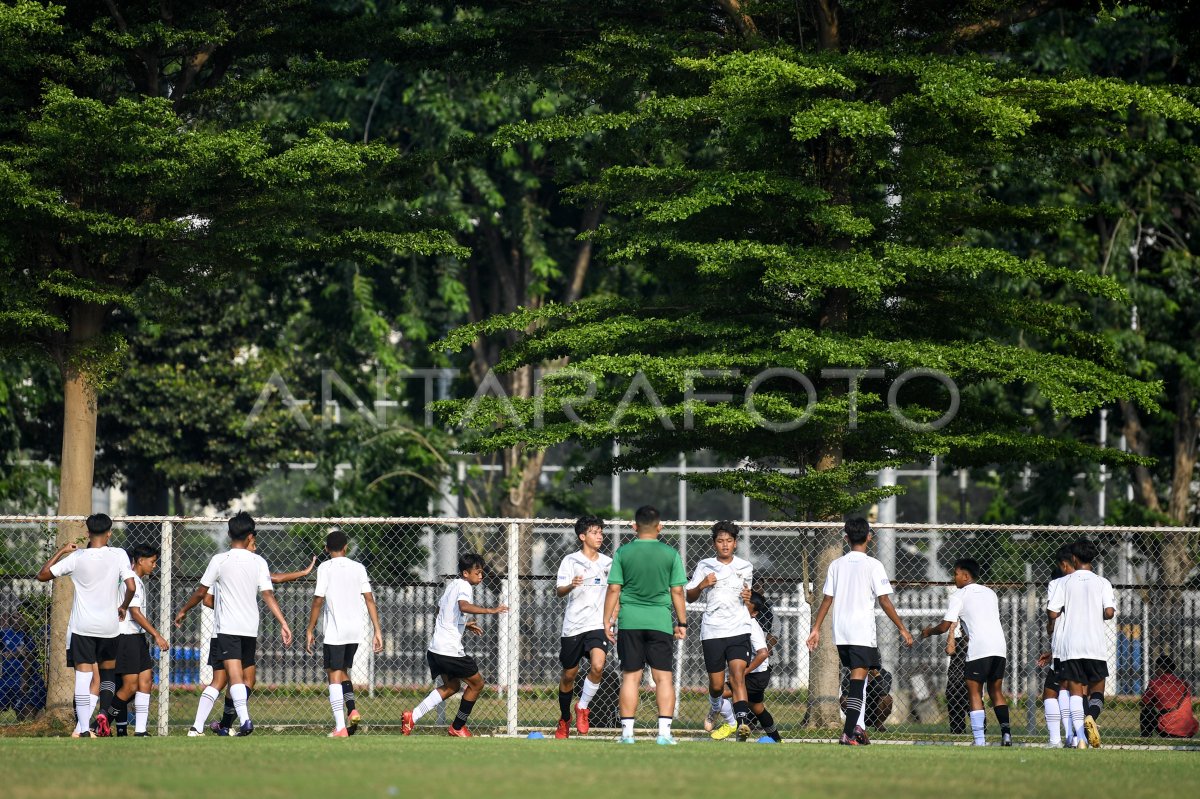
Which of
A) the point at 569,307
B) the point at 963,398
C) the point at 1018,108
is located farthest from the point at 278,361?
the point at 1018,108

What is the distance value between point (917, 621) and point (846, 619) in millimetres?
7718

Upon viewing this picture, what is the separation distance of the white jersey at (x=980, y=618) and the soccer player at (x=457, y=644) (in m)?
4.21

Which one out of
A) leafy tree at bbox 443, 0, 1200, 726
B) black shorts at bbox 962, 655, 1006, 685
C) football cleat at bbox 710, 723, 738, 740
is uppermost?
leafy tree at bbox 443, 0, 1200, 726

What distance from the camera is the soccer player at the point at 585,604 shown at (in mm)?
14164

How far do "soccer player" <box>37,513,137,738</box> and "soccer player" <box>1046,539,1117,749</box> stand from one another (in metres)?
8.25

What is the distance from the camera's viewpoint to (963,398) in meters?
18.9

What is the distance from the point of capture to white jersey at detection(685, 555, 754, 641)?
14.4 metres

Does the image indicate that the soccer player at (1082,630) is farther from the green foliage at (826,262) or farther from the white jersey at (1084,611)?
the green foliage at (826,262)

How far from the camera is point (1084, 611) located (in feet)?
48.6

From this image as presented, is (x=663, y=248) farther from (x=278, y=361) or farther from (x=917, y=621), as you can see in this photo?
(x=278, y=361)

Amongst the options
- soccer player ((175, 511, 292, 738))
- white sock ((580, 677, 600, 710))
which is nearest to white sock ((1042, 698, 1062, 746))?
white sock ((580, 677, 600, 710))

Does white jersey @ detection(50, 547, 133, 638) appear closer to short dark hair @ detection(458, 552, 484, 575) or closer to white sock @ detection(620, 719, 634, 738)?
short dark hair @ detection(458, 552, 484, 575)

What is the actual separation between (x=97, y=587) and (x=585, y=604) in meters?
4.18

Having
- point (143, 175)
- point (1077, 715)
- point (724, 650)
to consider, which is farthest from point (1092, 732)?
point (143, 175)
